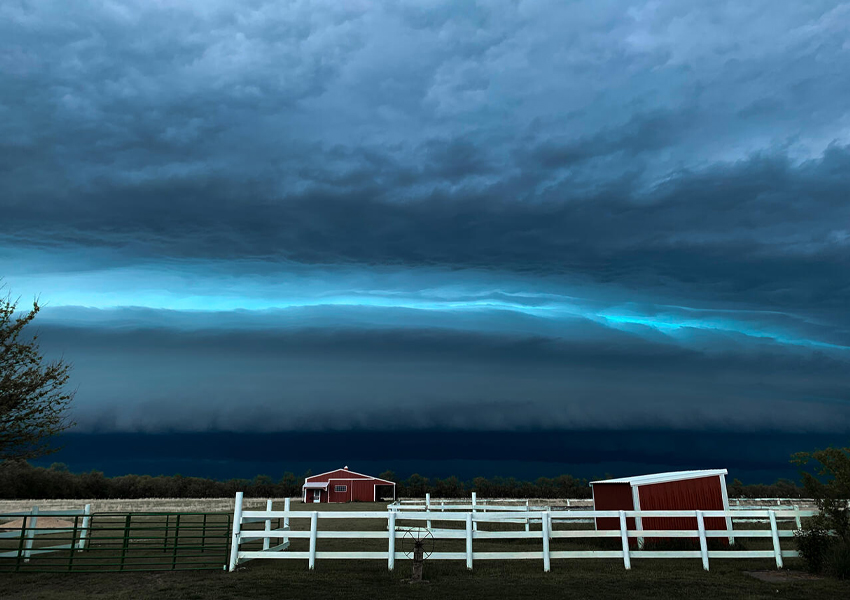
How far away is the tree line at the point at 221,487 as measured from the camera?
3000 inches

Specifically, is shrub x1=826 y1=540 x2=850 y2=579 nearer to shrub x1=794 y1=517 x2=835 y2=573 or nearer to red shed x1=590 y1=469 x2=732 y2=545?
shrub x1=794 y1=517 x2=835 y2=573

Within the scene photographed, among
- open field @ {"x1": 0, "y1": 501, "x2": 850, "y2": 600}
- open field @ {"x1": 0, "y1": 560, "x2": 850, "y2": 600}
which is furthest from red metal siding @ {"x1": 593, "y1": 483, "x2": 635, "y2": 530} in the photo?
open field @ {"x1": 0, "y1": 560, "x2": 850, "y2": 600}

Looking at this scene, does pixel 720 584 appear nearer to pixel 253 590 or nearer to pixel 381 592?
pixel 381 592

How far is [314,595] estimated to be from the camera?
36.5 feet

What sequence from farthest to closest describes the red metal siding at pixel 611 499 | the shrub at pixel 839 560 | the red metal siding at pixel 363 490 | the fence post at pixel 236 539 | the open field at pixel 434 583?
the red metal siding at pixel 363 490 → the red metal siding at pixel 611 499 → the fence post at pixel 236 539 → the shrub at pixel 839 560 → the open field at pixel 434 583

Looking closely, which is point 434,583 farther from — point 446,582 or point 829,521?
point 829,521

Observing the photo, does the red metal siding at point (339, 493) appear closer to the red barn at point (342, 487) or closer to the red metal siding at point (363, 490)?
the red barn at point (342, 487)

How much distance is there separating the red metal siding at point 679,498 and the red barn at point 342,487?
5425 cm

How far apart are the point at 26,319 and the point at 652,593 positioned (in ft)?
63.2

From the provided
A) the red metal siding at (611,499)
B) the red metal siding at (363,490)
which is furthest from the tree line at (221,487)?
the red metal siding at (611,499)

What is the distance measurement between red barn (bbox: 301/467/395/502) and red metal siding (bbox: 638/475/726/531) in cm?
5425

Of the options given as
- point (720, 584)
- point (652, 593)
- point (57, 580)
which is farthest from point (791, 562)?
point (57, 580)

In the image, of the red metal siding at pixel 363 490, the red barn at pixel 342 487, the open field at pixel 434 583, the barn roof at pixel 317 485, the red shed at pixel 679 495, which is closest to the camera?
the open field at pixel 434 583

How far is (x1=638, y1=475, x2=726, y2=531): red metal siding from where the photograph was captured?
821 inches
